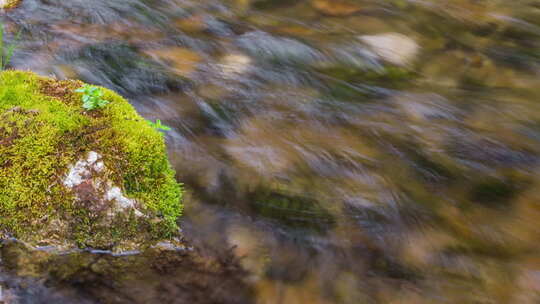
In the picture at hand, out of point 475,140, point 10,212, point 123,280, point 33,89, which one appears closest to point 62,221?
point 10,212

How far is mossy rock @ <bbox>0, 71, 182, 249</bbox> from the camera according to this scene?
3139 mm

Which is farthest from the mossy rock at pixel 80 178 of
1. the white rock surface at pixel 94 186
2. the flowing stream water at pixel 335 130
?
Answer: the flowing stream water at pixel 335 130

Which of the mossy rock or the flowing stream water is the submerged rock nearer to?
the flowing stream water

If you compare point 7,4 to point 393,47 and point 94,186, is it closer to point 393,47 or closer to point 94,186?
point 94,186

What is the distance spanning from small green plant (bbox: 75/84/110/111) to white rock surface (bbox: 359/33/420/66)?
386cm

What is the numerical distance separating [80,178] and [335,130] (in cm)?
261

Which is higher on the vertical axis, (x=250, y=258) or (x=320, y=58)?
(x=320, y=58)

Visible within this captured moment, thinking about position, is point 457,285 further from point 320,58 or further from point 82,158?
point 320,58

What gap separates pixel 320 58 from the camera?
246 inches

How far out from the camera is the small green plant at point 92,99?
137 inches

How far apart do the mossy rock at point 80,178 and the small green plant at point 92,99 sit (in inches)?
1.6

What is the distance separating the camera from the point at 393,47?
21.4 ft

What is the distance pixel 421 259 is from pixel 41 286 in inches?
100

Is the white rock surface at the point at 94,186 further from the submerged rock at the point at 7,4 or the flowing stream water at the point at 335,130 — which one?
the submerged rock at the point at 7,4
